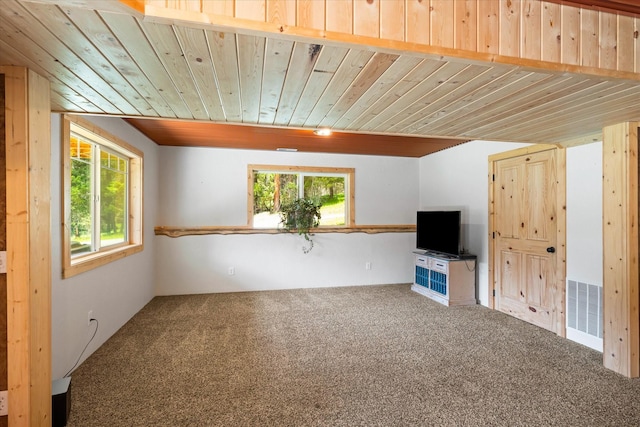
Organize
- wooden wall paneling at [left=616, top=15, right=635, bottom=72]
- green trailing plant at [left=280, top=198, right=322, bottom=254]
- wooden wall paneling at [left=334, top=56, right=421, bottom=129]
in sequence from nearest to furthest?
wooden wall paneling at [left=334, top=56, right=421, bottom=129] → wooden wall paneling at [left=616, top=15, right=635, bottom=72] → green trailing plant at [left=280, top=198, right=322, bottom=254]

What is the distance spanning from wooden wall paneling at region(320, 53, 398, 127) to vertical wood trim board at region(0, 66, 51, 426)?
1.71 metres

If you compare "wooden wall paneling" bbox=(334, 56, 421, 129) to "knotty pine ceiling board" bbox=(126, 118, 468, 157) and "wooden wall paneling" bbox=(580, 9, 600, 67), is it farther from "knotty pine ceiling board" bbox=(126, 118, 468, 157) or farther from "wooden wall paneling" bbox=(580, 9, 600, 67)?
"knotty pine ceiling board" bbox=(126, 118, 468, 157)

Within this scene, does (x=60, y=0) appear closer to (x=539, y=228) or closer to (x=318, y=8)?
(x=318, y=8)

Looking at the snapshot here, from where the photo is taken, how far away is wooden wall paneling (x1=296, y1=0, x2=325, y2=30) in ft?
3.91

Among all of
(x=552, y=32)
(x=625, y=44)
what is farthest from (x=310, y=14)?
(x=625, y=44)

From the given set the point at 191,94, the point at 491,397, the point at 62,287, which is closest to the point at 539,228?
the point at 491,397

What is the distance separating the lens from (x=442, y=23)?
1.33 metres

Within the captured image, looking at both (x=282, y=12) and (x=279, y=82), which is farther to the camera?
(x=279, y=82)

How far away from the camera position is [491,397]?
6.73 ft

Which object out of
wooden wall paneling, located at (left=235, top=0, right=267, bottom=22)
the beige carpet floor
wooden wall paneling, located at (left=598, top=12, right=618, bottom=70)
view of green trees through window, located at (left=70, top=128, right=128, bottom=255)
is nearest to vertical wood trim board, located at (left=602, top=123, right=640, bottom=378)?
the beige carpet floor

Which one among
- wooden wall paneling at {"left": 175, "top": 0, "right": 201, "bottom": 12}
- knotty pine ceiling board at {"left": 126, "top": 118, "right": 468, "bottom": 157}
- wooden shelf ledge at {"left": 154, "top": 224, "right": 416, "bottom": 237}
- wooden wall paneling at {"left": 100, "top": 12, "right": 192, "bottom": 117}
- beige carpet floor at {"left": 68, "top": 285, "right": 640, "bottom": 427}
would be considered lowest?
beige carpet floor at {"left": 68, "top": 285, "right": 640, "bottom": 427}

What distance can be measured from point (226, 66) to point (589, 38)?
1858mm

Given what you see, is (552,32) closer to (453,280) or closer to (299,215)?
(453,280)

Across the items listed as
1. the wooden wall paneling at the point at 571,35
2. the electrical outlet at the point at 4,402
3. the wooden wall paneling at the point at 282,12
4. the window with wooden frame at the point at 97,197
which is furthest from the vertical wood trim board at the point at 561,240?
the window with wooden frame at the point at 97,197
